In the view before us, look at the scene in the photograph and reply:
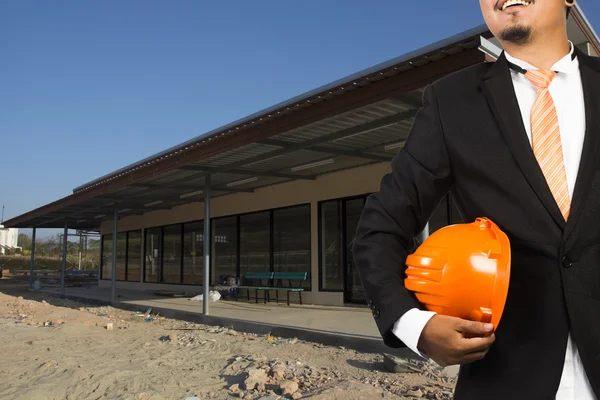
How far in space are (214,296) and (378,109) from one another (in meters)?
8.80

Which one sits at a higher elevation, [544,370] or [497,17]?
[497,17]

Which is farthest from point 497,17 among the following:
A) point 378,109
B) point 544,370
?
point 378,109

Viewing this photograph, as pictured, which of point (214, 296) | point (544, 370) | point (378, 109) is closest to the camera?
point (544, 370)

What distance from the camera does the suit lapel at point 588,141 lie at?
35.2 inches

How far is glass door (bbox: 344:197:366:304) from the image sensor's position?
35.9ft

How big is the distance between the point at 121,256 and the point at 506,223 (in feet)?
74.6

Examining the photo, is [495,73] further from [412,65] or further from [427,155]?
[412,65]

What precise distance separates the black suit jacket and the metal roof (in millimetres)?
3766

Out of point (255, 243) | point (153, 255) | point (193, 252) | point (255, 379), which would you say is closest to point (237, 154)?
point (255, 379)

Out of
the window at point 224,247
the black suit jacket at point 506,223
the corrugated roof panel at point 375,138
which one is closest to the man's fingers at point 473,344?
the black suit jacket at point 506,223

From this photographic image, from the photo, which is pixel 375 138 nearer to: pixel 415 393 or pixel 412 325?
pixel 415 393

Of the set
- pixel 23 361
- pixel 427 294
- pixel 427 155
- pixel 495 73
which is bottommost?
pixel 23 361

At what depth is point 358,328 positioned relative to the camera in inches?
307

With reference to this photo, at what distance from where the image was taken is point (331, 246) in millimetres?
11711
